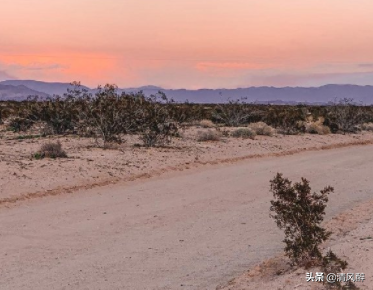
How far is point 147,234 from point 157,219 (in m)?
1.14

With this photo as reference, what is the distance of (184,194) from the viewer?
42.6 feet

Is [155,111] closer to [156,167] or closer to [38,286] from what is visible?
[156,167]

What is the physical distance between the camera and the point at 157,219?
10234mm

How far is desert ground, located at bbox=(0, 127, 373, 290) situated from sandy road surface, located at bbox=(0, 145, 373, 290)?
2cm

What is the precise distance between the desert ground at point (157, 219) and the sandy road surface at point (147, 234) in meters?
0.02

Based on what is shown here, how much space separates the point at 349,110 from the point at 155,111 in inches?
809

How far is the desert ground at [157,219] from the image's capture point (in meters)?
6.90

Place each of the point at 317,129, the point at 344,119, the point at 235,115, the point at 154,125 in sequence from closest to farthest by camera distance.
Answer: the point at 154,125
the point at 317,129
the point at 235,115
the point at 344,119

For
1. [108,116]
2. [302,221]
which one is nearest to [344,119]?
[108,116]

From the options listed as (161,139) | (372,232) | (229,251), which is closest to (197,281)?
(229,251)

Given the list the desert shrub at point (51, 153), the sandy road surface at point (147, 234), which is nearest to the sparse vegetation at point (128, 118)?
the desert shrub at point (51, 153)

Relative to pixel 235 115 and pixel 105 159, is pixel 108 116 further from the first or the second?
Result: pixel 235 115

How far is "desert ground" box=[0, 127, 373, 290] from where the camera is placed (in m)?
6.90

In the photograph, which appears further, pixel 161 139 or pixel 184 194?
pixel 161 139
